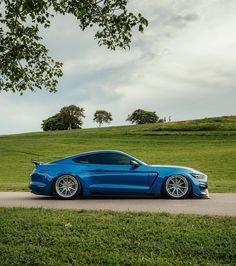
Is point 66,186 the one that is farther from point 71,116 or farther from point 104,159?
point 71,116

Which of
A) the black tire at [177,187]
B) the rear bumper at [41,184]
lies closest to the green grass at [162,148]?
the black tire at [177,187]

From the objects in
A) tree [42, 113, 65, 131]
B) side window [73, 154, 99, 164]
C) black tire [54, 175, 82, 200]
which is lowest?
black tire [54, 175, 82, 200]

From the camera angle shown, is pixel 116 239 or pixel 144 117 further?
pixel 144 117

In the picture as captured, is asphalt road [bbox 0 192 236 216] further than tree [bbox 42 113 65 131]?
No

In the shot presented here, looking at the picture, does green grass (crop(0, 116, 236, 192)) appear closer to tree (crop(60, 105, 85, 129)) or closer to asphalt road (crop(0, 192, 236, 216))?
asphalt road (crop(0, 192, 236, 216))

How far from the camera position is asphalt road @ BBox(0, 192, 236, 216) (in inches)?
417

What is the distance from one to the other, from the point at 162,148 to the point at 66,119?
8630 cm

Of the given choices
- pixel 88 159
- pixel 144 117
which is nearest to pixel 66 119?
pixel 144 117

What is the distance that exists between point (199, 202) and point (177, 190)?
104cm

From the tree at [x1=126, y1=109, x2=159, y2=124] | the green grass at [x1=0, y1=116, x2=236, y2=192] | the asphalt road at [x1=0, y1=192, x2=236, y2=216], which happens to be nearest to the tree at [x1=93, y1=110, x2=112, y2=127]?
the tree at [x1=126, y1=109, x2=159, y2=124]

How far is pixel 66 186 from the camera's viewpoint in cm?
1338

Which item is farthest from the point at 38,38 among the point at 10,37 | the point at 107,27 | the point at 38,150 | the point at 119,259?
the point at 38,150

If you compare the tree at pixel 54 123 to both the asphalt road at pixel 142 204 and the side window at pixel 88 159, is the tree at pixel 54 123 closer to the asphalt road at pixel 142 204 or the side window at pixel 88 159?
the side window at pixel 88 159

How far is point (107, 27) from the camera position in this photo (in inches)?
494
